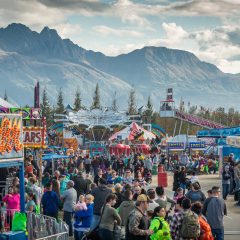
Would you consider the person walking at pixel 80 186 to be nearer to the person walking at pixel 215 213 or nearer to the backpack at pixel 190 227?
the person walking at pixel 215 213

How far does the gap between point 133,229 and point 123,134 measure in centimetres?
4851

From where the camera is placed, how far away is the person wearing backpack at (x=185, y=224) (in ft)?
35.3

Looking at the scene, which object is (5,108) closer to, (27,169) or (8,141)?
(27,169)

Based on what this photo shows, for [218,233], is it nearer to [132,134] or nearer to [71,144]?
[132,134]

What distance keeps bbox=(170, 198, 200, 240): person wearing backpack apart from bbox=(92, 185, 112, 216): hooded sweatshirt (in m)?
3.53

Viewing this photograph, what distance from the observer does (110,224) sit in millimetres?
11703

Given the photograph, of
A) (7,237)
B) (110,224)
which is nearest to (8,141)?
(7,237)

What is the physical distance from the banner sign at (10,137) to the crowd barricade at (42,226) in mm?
1629

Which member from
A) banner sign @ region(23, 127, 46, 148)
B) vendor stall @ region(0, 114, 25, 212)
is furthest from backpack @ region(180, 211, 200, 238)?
banner sign @ region(23, 127, 46, 148)

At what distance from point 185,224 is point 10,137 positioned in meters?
4.12

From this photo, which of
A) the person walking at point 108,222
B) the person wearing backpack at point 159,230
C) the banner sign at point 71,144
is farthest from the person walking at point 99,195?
the banner sign at point 71,144

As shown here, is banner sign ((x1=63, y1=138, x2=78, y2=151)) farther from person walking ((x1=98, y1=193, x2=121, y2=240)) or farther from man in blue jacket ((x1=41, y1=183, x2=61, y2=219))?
person walking ((x1=98, y1=193, x2=121, y2=240))

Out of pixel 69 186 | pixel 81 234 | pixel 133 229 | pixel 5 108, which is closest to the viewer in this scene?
pixel 133 229

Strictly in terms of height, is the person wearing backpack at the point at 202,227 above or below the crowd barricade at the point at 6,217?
above
